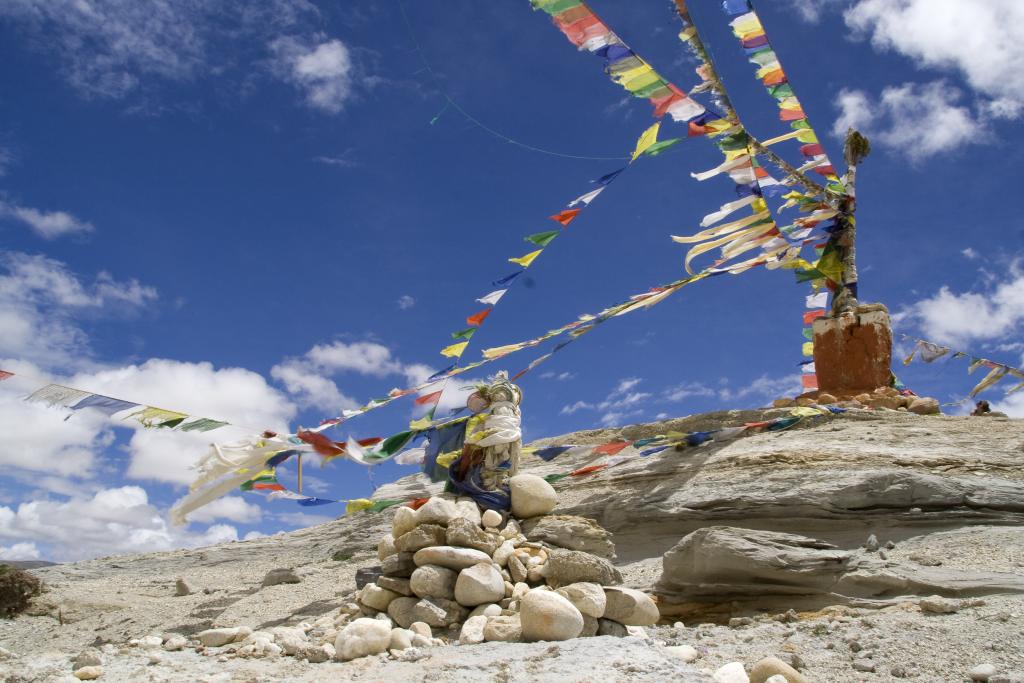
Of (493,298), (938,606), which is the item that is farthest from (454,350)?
(938,606)

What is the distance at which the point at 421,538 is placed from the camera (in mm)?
6836

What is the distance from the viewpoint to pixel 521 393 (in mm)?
8953

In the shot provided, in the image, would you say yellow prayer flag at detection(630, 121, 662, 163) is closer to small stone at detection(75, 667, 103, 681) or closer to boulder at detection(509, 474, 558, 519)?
boulder at detection(509, 474, 558, 519)

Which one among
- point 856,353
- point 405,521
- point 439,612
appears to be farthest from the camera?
point 856,353

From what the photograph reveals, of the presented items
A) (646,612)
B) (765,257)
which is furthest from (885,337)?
(646,612)

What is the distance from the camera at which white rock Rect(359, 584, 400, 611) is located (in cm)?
668

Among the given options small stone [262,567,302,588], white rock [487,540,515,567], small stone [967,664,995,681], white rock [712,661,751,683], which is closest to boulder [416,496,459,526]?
white rock [487,540,515,567]

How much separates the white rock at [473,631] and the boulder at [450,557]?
2.07 ft

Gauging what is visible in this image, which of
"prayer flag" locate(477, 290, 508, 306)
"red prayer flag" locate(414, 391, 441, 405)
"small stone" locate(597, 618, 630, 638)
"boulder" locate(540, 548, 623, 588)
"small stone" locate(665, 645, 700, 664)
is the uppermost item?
"prayer flag" locate(477, 290, 508, 306)

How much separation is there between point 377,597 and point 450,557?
30.3 inches

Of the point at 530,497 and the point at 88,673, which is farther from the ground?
the point at 530,497

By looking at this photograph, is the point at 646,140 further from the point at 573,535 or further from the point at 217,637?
the point at 217,637

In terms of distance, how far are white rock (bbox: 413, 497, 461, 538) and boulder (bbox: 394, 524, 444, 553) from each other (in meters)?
0.10

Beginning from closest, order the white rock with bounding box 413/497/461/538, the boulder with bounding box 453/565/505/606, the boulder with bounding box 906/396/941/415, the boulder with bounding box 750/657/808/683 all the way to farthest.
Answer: the boulder with bounding box 750/657/808/683
the boulder with bounding box 453/565/505/606
the white rock with bounding box 413/497/461/538
the boulder with bounding box 906/396/941/415
